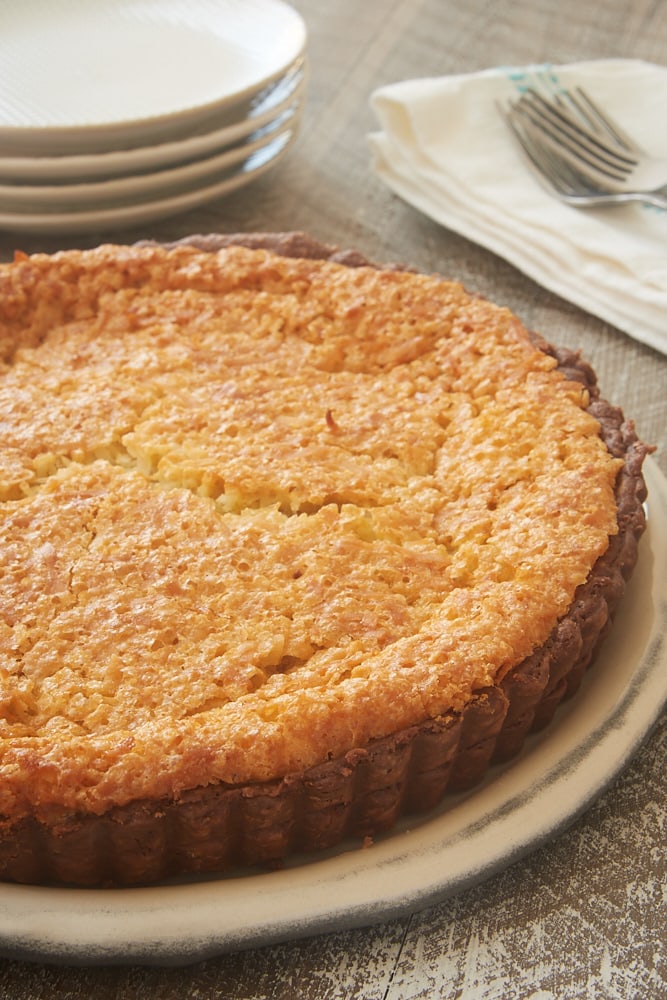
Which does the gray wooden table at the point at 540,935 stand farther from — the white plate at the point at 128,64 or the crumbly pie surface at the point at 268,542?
the white plate at the point at 128,64

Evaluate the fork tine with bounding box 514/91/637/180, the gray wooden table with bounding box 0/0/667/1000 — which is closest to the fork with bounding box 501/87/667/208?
the fork tine with bounding box 514/91/637/180

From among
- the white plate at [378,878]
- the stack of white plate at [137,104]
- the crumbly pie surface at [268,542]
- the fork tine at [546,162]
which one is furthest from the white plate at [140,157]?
the white plate at [378,878]

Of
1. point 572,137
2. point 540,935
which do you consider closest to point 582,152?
point 572,137

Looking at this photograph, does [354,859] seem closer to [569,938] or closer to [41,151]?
[569,938]

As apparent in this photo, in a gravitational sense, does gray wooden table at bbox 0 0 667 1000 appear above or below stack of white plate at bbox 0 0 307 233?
below

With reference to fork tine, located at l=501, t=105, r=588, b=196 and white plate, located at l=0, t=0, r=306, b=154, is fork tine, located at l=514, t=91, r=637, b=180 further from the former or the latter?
white plate, located at l=0, t=0, r=306, b=154
